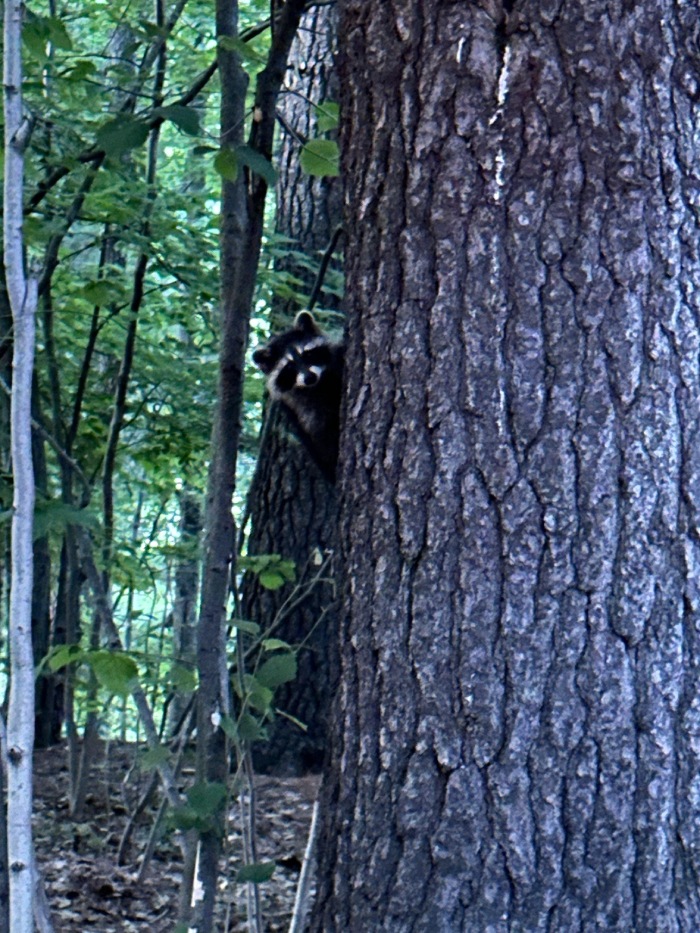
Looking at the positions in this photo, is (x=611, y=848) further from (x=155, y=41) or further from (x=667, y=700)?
(x=155, y=41)

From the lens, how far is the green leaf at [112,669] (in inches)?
116

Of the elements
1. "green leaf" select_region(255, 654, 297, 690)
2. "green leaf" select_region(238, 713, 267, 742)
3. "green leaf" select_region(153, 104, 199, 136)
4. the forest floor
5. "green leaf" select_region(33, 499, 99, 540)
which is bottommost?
the forest floor

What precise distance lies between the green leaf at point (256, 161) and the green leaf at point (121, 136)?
269mm

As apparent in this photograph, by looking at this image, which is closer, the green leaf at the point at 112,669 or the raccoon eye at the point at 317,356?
the green leaf at the point at 112,669

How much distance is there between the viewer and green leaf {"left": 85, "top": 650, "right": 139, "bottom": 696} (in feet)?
9.71

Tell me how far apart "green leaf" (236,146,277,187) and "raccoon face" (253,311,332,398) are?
1639mm

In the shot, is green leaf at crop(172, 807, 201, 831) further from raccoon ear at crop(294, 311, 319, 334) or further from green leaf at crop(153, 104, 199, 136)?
raccoon ear at crop(294, 311, 319, 334)

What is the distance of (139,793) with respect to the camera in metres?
5.54

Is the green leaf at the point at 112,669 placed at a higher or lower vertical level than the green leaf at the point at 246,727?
higher

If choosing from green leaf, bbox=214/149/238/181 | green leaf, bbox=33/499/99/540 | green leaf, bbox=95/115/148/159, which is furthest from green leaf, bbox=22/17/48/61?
green leaf, bbox=33/499/99/540

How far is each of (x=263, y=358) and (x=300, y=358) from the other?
37cm

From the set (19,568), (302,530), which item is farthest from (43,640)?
(19,568)

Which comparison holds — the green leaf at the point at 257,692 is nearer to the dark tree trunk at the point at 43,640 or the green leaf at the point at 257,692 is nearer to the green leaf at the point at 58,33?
the green leaf at the point at 58,33

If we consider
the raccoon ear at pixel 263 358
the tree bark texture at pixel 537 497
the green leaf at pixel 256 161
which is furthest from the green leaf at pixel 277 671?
the raccoon ear at pixel 263 358
